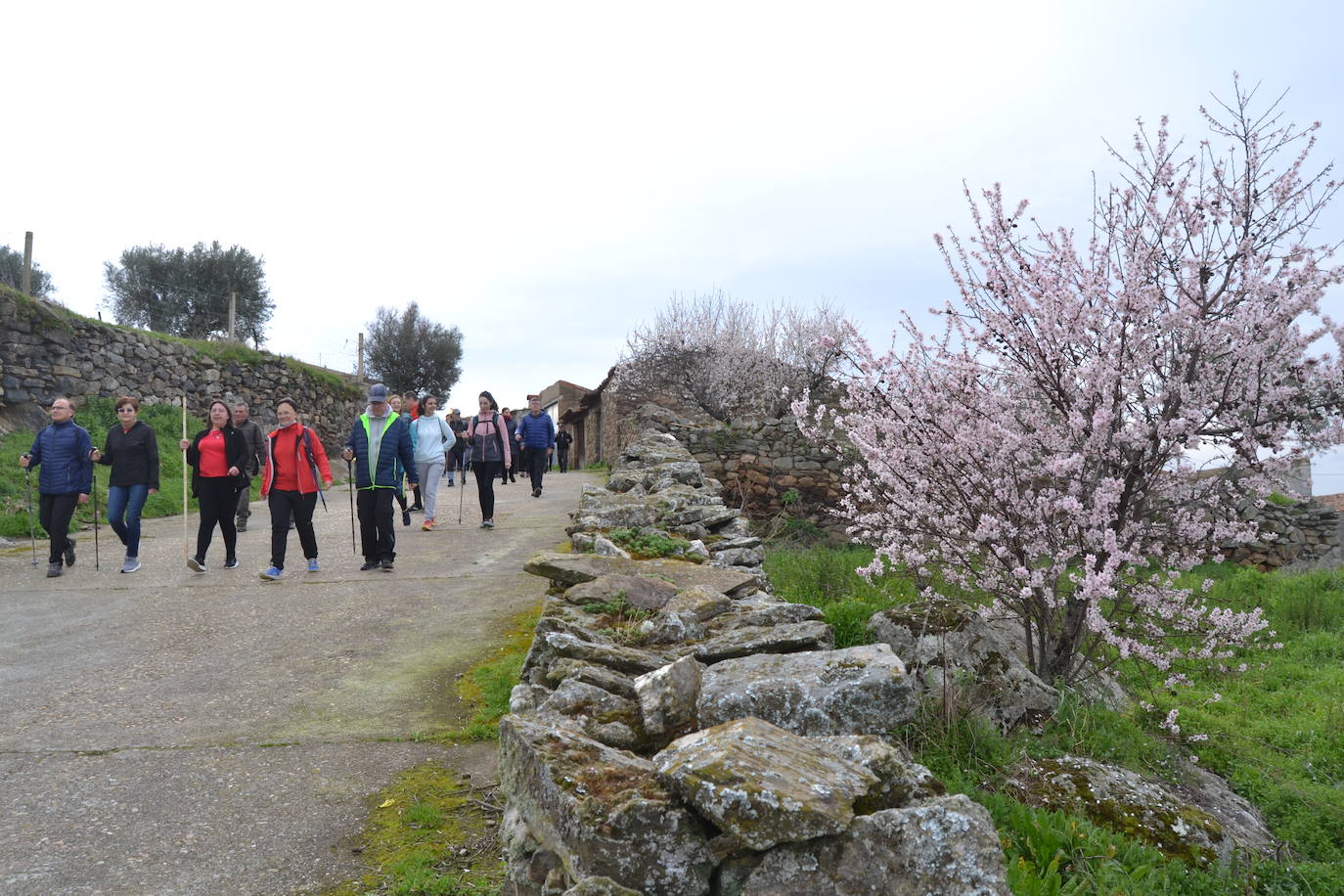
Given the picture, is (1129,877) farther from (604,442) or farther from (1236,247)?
(604,442)

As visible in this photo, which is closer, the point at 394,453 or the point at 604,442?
the point at 394,453

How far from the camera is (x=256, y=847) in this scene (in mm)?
3168

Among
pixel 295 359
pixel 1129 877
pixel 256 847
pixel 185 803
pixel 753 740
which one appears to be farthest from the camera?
pixel 295 359

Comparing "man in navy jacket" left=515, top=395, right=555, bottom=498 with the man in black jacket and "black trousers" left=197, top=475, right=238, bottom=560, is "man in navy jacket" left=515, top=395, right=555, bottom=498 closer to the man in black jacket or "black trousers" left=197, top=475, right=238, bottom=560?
the man in black jacket

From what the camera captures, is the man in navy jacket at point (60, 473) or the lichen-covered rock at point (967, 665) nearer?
the lichen-covered rock at point (967, 665)

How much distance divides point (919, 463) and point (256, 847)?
4.26m

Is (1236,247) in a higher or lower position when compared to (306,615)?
higher

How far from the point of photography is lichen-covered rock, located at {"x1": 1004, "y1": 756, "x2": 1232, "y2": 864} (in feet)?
11.3

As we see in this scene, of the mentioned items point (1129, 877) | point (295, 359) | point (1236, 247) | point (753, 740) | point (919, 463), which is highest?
point (295, 359)

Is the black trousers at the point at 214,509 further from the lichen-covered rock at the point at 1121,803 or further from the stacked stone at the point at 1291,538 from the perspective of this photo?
the stacked stone at the point at 1291,538

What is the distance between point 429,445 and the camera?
1174 centimetres

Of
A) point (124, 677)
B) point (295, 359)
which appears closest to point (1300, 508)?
point (124, 677)

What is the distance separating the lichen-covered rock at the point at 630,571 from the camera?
5.07m

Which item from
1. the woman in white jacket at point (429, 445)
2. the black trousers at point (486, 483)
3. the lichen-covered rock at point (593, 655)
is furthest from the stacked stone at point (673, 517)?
the woman in white jacket at point (429, 445)
